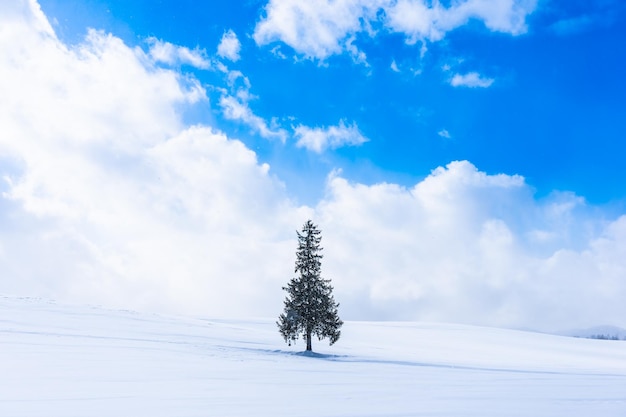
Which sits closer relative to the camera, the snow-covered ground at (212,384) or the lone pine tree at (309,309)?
the snow-covered ground at (212,384)

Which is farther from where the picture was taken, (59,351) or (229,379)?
(59,351)

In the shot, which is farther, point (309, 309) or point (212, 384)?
point (309, 309)

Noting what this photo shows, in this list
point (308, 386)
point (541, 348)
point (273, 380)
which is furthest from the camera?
point (541, 348)

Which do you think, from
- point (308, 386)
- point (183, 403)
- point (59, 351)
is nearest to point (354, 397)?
point (308, 386)

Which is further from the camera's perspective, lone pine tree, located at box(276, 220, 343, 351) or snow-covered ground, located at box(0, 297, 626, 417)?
lone pine tree, located at box(276, 220, 343, 351)

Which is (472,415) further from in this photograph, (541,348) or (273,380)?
(541,348)

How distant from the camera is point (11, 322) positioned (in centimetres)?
2931

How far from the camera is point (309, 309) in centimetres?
3194

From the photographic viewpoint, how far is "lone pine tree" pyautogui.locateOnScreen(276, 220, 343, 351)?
31.7m

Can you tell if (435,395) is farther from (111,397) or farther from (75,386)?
(75,386)

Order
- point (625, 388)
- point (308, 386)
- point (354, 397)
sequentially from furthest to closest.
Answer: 1. point (625, 388)
2. point (308, 386)
3. point (354, 397)

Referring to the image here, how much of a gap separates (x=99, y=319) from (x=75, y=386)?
2441 cm

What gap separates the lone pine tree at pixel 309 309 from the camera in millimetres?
31719

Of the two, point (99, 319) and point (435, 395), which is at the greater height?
point (99, 319)
